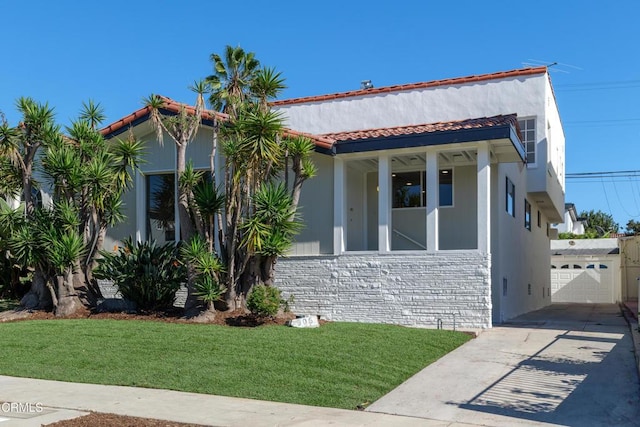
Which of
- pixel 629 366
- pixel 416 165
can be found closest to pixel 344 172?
pixel 416 165

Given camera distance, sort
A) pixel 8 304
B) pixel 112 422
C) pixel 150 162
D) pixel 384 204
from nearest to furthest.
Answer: pixel 112 422
pixel 384 204
pixel 8 304
pixel 150 162

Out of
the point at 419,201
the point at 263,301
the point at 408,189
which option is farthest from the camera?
the point at 408,189

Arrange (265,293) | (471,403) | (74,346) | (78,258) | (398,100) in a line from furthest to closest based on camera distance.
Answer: (398,100) < (78,258) < (265,293) < (74,346) < (471,403)

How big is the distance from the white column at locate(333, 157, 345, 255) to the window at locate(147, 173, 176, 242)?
480cm

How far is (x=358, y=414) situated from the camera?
7324mm

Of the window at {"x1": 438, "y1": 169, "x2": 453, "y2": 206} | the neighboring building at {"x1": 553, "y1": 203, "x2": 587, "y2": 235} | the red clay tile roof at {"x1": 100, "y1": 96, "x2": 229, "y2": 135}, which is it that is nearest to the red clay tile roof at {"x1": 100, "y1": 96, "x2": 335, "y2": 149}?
the red clay tile roof at {"x1": 100, "y1": 96, "x2": 229, "y2": 135}

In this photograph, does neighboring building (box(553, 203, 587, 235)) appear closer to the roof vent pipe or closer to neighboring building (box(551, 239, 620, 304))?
neighboring building (box(551, 239, 620, 304))

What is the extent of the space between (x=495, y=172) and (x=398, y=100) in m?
5.82

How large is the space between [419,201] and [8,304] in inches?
458

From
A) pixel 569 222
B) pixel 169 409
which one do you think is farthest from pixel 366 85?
pixel 569 222

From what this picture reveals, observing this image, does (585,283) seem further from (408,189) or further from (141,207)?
(141,207)

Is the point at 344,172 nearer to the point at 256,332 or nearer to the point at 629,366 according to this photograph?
the point at 256,332

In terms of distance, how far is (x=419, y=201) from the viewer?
661 inches

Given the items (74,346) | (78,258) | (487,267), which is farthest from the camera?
(78,258)
